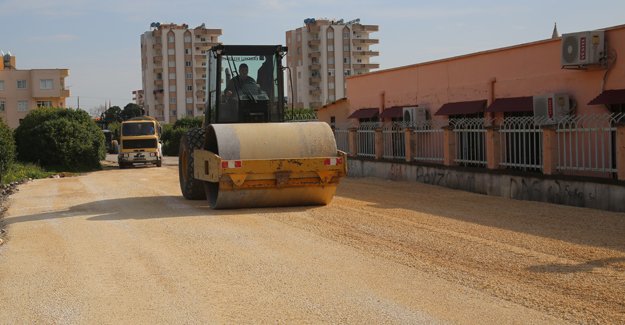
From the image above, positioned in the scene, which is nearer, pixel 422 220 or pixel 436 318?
pixel 436 318


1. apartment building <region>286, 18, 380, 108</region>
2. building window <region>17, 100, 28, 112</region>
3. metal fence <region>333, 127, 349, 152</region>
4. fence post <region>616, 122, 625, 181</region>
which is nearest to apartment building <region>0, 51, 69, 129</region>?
building window <region>17, 100, 28, 112</region>

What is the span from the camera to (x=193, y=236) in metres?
11.3

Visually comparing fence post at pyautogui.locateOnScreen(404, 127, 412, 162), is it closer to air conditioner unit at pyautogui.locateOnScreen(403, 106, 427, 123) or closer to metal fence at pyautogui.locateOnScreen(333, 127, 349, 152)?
air conditioner unit at pyautogui.locateOnScreen(403, 106, 427, 123)

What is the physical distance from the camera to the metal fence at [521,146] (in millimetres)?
16109

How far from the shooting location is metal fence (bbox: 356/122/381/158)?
25281mm

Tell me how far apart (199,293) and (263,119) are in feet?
31.6

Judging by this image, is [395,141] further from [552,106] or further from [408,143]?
[552,106]

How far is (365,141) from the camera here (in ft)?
85.1

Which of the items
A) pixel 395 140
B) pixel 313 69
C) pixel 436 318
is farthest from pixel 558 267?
pixel 313 69

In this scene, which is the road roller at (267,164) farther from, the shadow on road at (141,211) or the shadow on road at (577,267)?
the shadow on road at (577,267)

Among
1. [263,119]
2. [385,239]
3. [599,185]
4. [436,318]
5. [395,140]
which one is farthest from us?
[395,140]

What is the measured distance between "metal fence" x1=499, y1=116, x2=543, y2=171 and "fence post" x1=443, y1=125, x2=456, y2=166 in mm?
1882

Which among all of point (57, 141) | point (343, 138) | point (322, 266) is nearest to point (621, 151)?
point (322, 266)

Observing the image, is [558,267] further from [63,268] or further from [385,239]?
[63,268]
